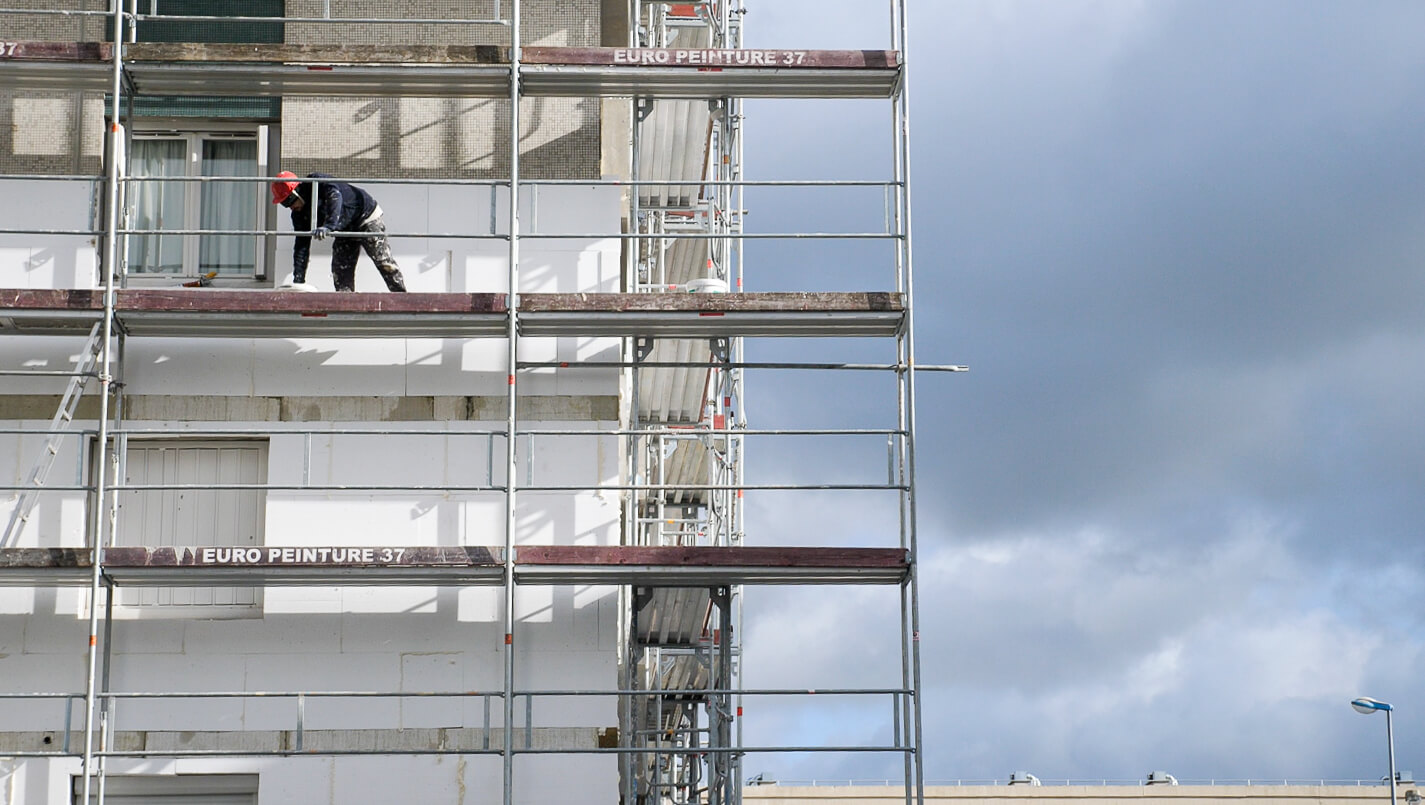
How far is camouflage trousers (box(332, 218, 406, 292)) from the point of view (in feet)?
58.9

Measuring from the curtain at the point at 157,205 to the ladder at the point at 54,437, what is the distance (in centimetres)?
159

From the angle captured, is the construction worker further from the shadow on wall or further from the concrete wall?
the shadow on wall

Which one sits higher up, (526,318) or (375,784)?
(526,318)

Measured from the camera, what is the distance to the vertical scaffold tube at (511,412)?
16.8 m

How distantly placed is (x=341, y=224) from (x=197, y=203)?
227 centimetres

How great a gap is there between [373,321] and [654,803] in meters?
8.26

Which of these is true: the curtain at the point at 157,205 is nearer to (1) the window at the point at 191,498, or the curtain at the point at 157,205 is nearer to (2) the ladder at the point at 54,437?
(2) the ladder at the point at 54,437

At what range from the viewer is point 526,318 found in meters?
17.7

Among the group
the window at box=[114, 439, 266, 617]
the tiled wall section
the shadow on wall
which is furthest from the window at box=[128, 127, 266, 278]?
the window at box=[114, 439, 266, 617]

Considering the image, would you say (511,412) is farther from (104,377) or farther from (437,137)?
(104,377)

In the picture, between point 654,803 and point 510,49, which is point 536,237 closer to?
point 510,49

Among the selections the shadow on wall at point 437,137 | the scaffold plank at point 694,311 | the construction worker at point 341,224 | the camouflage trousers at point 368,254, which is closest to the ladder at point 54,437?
the construction worker at point 341,224

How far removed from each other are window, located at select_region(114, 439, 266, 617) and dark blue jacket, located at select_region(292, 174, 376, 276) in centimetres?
181

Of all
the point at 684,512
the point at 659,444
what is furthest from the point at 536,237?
the point at 684,512
